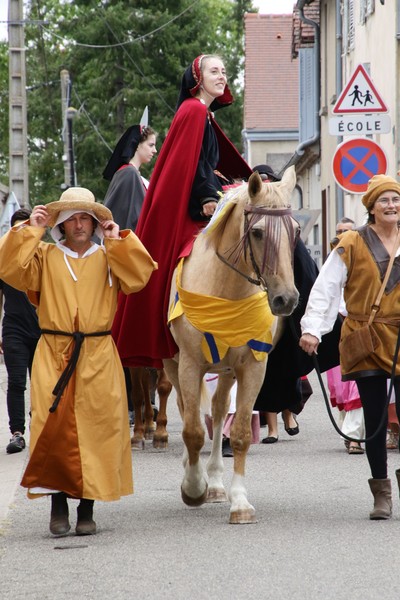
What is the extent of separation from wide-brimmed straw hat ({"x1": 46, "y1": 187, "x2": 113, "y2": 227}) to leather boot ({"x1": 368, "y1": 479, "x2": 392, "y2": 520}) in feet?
6.98

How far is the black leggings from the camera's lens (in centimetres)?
824

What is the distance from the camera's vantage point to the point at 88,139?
174ft

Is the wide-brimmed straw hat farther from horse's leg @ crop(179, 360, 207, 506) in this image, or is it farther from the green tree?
the green tree

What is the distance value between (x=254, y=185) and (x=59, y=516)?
2078 mm

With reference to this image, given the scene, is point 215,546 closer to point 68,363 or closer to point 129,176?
point 68,363

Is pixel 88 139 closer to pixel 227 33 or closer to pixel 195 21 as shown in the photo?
pixel 195 21

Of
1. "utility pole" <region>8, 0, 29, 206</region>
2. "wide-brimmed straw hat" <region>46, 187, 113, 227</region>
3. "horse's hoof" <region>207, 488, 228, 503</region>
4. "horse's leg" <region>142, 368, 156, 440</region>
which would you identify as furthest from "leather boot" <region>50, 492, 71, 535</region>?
"utility pole" <region>8, 0, 29, 206</region>

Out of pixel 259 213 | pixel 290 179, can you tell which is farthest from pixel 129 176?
pixel 259 213

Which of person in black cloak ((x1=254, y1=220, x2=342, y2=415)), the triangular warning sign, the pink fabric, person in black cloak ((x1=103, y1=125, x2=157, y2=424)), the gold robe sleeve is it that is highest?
the triangular warning sign

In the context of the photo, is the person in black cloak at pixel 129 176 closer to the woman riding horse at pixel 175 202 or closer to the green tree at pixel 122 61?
the woman riding horse at pixel 175 202

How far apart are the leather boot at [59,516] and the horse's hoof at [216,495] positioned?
4.51 feet

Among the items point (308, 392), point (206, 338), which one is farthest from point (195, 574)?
point (308, 392)

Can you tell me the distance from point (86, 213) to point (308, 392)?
523 cm

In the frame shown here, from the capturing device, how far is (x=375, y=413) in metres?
8.26
